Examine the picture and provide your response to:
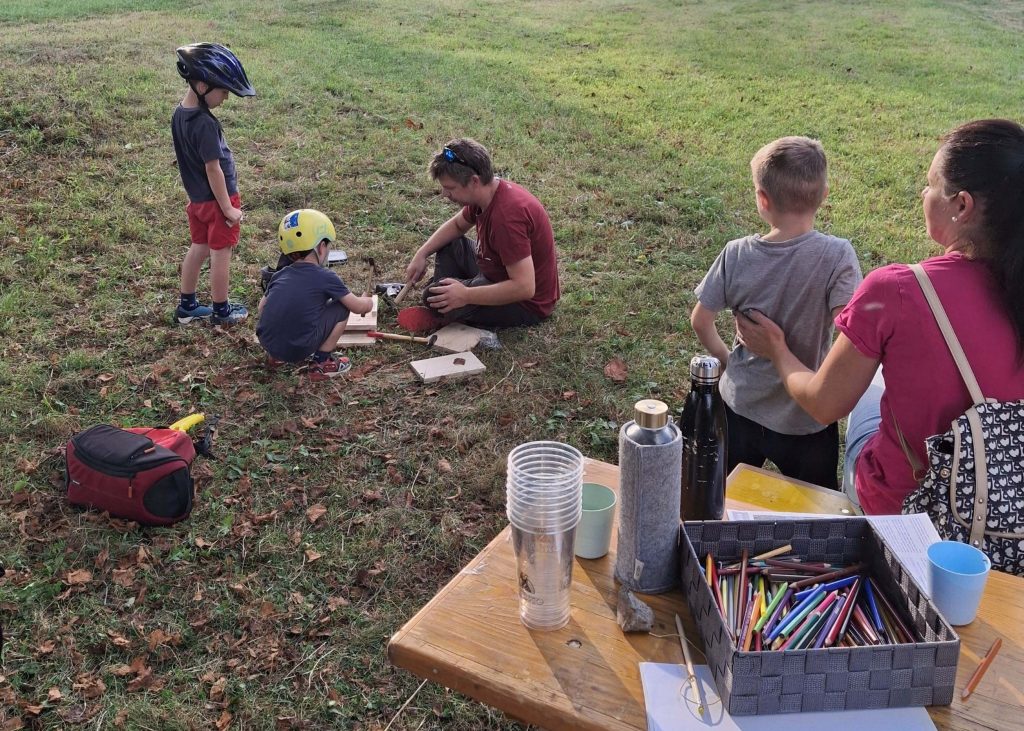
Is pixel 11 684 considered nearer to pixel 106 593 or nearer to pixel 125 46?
pixel 106 593

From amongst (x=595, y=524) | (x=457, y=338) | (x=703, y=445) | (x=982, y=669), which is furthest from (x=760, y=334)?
(x=457, y=338)

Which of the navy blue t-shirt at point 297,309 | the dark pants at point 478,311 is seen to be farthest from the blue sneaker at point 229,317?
the dark pants at point 478,311

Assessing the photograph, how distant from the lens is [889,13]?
15781 millimetres

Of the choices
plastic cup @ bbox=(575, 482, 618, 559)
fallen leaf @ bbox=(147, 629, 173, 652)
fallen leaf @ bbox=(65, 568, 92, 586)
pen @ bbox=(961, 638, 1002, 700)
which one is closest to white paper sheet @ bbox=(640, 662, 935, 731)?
pen @ bbox=(961, 638, 1002, 700)

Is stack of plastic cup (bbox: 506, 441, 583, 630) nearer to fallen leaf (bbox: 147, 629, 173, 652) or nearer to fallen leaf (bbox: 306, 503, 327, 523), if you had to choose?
fallen leaf (bbox: 147, 629, 173, 652)

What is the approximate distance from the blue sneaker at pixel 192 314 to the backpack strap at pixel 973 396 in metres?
4.82

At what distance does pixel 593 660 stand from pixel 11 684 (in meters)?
2.49

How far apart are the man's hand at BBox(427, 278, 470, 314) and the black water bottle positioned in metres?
3.61

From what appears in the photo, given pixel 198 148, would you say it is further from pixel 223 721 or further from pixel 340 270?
pixel 223 721

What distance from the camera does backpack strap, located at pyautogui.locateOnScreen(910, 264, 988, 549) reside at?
215cm

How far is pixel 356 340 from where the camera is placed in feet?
18.3

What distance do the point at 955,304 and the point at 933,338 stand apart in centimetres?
10

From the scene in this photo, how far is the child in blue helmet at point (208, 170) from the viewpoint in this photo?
5156mm

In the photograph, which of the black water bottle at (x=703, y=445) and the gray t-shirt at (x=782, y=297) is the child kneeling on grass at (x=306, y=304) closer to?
the gray t-shirt at (x=782, y=297)
